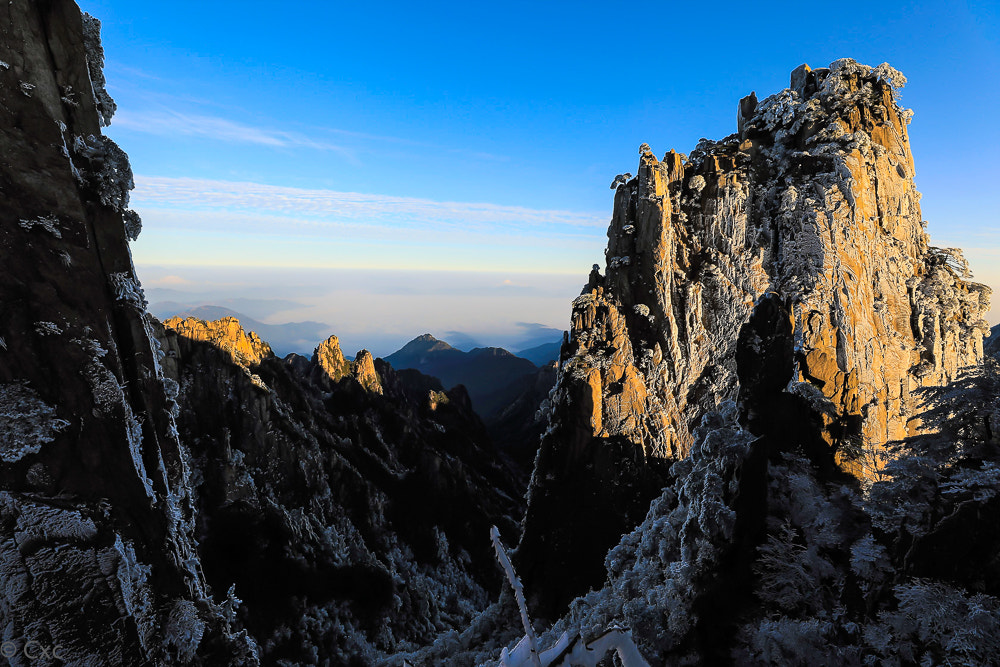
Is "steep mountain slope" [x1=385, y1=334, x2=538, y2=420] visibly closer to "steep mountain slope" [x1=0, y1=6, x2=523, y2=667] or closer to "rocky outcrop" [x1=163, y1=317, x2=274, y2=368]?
"rocky outcrop" [x1=163, y1=317, x2=274, y2=368]

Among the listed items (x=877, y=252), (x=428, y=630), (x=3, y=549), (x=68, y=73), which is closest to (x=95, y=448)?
(x=3, y=549)

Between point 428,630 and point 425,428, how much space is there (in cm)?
3692

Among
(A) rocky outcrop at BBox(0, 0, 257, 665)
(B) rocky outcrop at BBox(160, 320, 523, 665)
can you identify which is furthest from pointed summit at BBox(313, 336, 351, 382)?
(A) rocky outcrop at BBox(0, 0, 257, 665)

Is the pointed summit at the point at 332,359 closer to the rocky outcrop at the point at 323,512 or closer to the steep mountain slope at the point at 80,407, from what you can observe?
the rocky outcrop at the point at 323,512

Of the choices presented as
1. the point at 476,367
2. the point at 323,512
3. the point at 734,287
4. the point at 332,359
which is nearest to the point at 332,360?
the point at 332,359

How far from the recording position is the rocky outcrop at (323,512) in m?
38.0

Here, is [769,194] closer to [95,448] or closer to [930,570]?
[930,570]

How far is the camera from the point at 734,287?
33.1m

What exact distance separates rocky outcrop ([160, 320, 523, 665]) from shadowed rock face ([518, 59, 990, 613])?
18.4 metres

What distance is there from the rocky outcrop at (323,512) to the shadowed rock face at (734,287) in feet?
60.3

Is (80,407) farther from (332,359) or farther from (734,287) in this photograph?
(332,359)

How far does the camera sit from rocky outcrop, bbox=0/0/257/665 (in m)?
7.66

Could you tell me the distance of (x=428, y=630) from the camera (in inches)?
1767

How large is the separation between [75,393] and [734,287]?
35.0 meters
